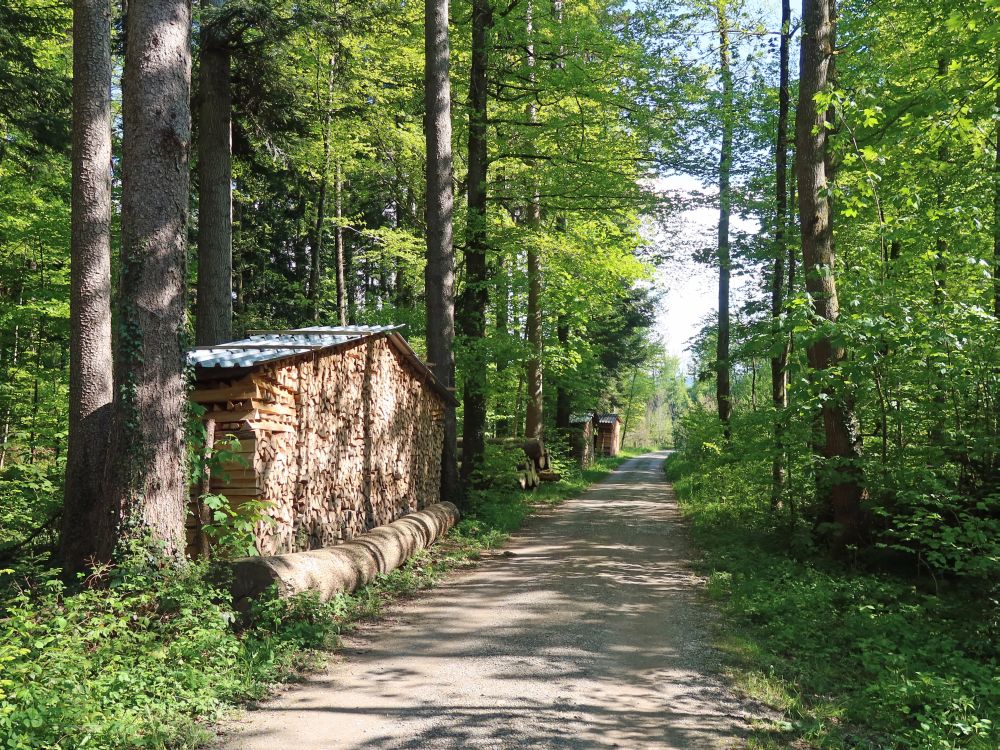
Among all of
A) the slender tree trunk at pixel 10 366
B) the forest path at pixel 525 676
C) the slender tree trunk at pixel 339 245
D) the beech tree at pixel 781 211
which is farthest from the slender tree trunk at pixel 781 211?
the slender tree trunk at pixel 10 366

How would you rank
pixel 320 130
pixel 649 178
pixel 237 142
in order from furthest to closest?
1. pixel 649 178
2. pixel 320 130
3. pixel 237 142

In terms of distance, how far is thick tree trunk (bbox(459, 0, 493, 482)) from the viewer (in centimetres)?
1559

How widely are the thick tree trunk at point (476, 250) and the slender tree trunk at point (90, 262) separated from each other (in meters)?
8.15

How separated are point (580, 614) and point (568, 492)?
13.6m

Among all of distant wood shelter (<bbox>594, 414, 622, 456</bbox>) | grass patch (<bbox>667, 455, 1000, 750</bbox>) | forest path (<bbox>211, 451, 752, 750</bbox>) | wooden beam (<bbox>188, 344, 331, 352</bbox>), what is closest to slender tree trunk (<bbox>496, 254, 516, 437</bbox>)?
grass patch (<bbox>667, 455, 1000, 750</bbox>)

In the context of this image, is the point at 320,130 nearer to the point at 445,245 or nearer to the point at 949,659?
the point at 445,245

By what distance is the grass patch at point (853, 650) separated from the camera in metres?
4.43

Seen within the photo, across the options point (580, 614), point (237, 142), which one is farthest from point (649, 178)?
point (580, 614)

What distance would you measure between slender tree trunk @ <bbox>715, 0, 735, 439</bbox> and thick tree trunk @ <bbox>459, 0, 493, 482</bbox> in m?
5.31

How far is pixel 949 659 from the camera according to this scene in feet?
18.8

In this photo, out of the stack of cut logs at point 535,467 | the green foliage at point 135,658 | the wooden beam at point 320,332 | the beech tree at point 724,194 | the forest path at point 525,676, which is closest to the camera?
the green foliage at point 135,658

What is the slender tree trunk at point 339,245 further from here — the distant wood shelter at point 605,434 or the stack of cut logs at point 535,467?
the distant wood shelter at point 605,434

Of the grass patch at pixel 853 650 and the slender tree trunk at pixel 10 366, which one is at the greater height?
the slender tree trunk at pixel 10 366

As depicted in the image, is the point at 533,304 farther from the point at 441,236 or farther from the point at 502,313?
the point at 441,236
